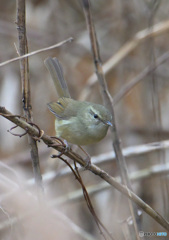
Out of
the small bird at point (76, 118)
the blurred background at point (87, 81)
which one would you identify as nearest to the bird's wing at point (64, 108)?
the small bird at point (76, 118)

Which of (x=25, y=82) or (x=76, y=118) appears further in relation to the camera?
(x=76, y=118)

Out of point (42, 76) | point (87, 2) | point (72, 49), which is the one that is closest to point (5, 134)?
point (42, 76)

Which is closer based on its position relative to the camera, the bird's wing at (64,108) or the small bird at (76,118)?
the small bird at (76,118)

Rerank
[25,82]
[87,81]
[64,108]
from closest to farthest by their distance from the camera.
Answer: [25,82] → [64,108] → [87,81]

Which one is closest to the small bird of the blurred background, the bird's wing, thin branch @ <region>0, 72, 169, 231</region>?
the bird's wing

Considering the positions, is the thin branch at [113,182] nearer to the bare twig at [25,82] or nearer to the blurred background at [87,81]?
the bare twig at [25,82]

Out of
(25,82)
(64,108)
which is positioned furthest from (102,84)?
(64,108)

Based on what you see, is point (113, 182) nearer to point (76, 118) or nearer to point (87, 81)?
point (76, 118)

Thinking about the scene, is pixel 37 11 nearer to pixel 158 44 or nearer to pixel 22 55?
pixel 158 44
